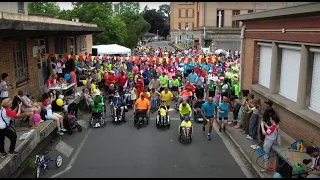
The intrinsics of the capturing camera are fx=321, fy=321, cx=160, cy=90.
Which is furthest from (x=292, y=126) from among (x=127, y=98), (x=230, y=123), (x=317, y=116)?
(x=127, y=98)

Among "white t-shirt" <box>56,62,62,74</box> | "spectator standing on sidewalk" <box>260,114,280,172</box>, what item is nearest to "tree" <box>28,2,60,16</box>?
"white t-shirt" <box>56,62,62,74</box>

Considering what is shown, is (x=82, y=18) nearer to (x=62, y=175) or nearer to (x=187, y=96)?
(x=187, y=96)

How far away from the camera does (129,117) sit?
1464 cm

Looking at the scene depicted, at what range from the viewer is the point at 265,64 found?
510 inches

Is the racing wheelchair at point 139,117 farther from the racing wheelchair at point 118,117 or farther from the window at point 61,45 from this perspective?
the window at point 61,45

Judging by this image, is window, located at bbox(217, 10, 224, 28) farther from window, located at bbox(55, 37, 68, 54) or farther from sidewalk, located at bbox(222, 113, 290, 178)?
sidewalk, located at bbox(222, 113, 290, 178)

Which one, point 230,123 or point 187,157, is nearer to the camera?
point 187,157

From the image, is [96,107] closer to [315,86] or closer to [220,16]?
[315,86]

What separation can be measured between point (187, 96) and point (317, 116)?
6.87 meters

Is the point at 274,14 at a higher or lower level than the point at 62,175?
higher

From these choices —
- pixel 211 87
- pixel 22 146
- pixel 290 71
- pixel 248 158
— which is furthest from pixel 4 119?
pixel 211 87

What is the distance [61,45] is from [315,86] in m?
16.1

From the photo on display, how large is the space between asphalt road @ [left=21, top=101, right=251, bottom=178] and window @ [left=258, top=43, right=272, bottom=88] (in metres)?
3.08

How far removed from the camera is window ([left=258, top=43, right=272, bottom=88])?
41.2 ft
